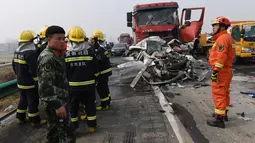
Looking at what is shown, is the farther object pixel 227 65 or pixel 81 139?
pixel 227 65

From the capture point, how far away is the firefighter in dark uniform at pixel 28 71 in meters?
4.49

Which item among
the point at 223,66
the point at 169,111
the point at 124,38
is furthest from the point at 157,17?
the point at 124,38

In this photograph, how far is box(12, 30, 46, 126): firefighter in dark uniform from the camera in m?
4.49

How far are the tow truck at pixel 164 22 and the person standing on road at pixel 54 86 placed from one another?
9.21 m

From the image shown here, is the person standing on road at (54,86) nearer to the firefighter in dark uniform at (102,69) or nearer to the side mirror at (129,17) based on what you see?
the firefighter in dark uniform at (102,69)

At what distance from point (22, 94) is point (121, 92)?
127 inches

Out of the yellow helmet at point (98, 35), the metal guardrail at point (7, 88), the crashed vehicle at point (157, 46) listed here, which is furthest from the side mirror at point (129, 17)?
the metal guardrail at point (7, 88)

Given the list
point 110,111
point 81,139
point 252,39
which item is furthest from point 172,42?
point 81,139

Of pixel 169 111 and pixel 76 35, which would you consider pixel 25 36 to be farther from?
pixel 169 111

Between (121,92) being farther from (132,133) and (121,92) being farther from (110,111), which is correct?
(132,133)

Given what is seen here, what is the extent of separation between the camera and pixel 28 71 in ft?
15.0

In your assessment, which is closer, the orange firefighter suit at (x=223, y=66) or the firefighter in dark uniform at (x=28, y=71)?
the orange firefighter suit at (x=223, y=66)

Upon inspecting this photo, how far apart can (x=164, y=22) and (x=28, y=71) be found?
28.5ft

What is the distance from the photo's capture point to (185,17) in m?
11.9
